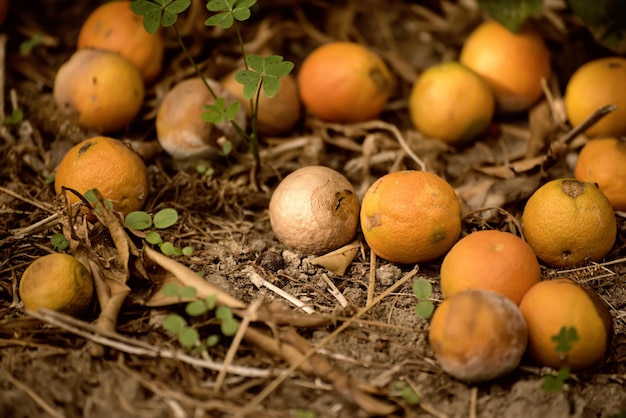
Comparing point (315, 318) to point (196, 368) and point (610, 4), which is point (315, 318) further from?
point (610, 4)

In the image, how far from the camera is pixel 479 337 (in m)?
1.46

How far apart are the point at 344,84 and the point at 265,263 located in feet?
2.89

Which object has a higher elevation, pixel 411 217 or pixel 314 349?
pixel 411 217

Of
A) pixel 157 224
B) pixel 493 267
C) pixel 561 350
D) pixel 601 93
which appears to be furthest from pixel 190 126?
pixel 601 93

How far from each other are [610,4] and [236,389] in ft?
6.83

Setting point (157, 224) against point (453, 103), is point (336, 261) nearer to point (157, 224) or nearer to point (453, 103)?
point (157, 224)

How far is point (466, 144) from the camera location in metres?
2.56

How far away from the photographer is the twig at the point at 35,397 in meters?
1.41

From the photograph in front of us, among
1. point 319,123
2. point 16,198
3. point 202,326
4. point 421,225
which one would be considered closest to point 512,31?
point 319,123

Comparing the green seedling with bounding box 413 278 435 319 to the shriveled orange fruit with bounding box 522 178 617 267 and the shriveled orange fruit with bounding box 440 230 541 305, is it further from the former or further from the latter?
the shriveled orange fruit with bounding box 522 178 617 267

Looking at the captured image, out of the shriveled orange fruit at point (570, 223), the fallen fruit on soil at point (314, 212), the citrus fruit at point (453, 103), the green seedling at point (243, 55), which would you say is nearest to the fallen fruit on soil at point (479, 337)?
the shriveled orange fruit at point (570, 223)

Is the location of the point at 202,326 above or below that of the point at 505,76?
below

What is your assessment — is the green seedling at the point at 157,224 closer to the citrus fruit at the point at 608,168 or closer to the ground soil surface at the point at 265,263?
the ground soil surface at the point at 265,263

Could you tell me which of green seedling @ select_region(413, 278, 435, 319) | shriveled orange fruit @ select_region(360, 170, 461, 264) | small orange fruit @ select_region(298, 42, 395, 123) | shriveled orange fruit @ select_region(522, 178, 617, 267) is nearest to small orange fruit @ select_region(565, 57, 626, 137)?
shriveled orange fruit @ select_region(522, 178, 617, 267)
